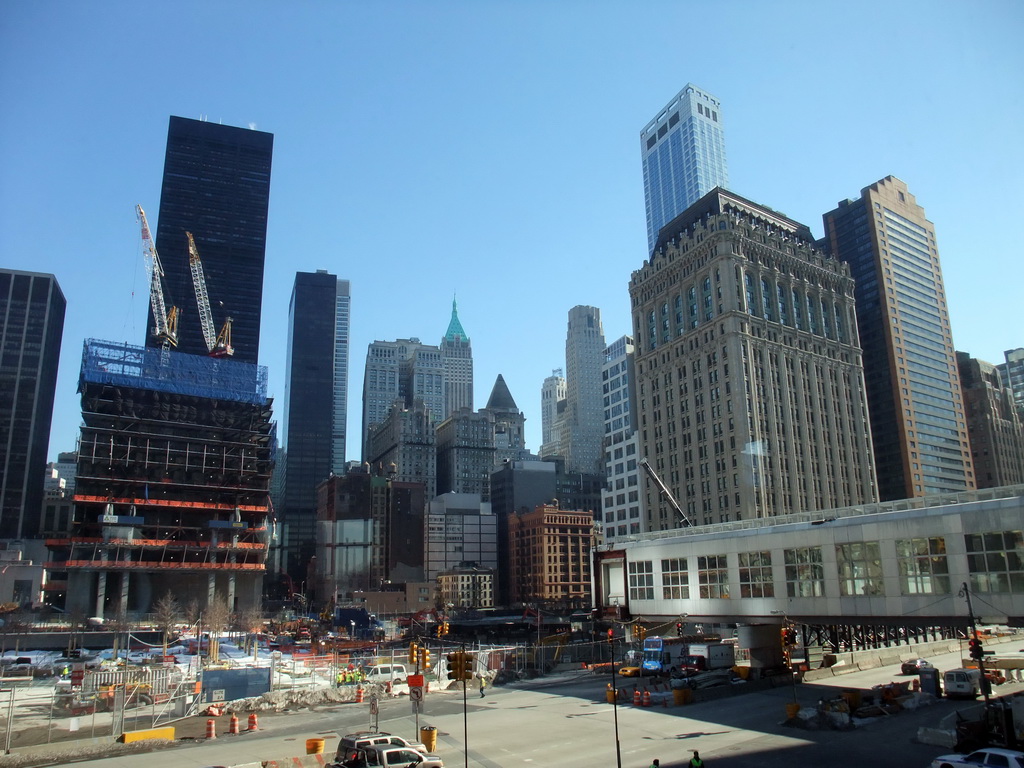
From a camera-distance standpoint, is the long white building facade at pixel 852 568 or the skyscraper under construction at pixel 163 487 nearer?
the long white building facade at pixel 852 568

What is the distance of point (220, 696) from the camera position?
45156mm

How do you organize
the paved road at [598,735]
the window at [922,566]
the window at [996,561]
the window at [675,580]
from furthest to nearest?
1. the window at [675,580]
2. the window at [922,566]
3. the window at [996,561]
4. the paved road at [598,735]

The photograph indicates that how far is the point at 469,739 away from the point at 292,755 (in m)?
7.87

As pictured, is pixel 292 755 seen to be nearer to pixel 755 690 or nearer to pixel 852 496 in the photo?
pixel 755 690

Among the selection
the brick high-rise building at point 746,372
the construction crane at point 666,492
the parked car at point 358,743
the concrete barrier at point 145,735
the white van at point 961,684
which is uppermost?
the brick high-rise building at point 746,372

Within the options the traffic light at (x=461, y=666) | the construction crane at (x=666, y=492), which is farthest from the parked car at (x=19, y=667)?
the construction crane at (x=666, y=492)

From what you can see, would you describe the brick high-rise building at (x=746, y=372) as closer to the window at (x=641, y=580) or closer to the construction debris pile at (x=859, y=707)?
the window at (x=641, y=580)

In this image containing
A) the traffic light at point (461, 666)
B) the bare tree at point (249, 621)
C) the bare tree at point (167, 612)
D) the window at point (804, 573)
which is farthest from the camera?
the bare tree at point (249, 621)

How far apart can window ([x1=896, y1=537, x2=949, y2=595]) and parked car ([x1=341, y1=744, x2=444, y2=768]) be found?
27.4 meters

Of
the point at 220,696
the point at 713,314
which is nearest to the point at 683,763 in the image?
the point at 220,696

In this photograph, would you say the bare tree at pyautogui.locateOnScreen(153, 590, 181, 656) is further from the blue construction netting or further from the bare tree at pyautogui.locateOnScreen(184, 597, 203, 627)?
the blue construction netting

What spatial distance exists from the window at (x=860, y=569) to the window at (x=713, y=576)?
898cm

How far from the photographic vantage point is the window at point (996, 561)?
36.5 metres

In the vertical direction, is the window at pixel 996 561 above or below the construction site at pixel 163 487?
below
